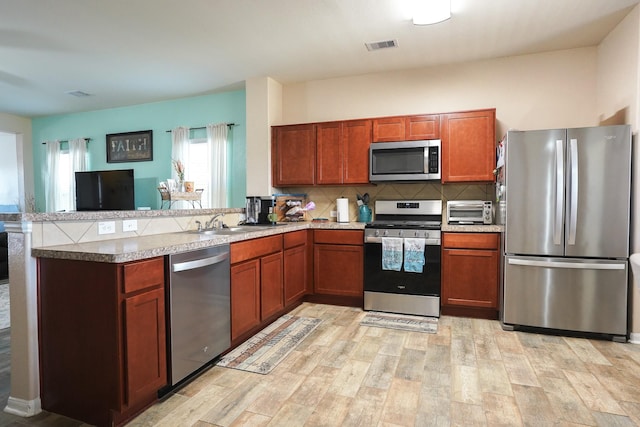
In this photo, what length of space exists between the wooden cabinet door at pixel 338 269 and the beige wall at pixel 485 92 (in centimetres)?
165

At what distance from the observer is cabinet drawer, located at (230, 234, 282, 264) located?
2.59 metres

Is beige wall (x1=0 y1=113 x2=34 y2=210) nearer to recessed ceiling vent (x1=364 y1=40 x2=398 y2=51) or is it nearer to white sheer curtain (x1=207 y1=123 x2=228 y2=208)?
white sheer curtain (x1=207 y1=123 x2=228 y2=208)

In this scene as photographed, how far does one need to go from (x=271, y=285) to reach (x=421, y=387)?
4.89 ft

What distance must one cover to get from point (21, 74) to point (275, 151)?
10.5ft

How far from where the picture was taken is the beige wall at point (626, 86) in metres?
2.77

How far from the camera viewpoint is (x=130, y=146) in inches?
224

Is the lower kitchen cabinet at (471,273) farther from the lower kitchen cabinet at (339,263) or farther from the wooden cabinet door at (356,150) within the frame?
the wooden cabinet door at (356,150)

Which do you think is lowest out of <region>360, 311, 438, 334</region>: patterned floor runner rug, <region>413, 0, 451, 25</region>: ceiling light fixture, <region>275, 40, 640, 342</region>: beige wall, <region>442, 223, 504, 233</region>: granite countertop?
<region>360, 311, 438, 334</region>: patterned floor runner rug

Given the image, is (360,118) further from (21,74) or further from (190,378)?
(21,74)

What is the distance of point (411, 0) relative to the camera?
266 centimetres

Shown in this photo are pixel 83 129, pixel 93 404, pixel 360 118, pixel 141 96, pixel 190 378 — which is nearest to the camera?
pixel 93 404

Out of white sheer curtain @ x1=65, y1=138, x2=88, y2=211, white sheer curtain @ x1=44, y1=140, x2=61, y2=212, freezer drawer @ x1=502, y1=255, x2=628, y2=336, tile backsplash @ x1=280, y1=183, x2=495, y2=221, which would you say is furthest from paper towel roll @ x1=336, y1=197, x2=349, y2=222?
white sheer curtain @ x1=44, y1=140, x2=61, y2=212

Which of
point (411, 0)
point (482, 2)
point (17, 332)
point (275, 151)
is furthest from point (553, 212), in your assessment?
point (17, 332)

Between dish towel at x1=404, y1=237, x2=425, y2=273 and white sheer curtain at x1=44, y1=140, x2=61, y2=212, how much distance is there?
6.04m
